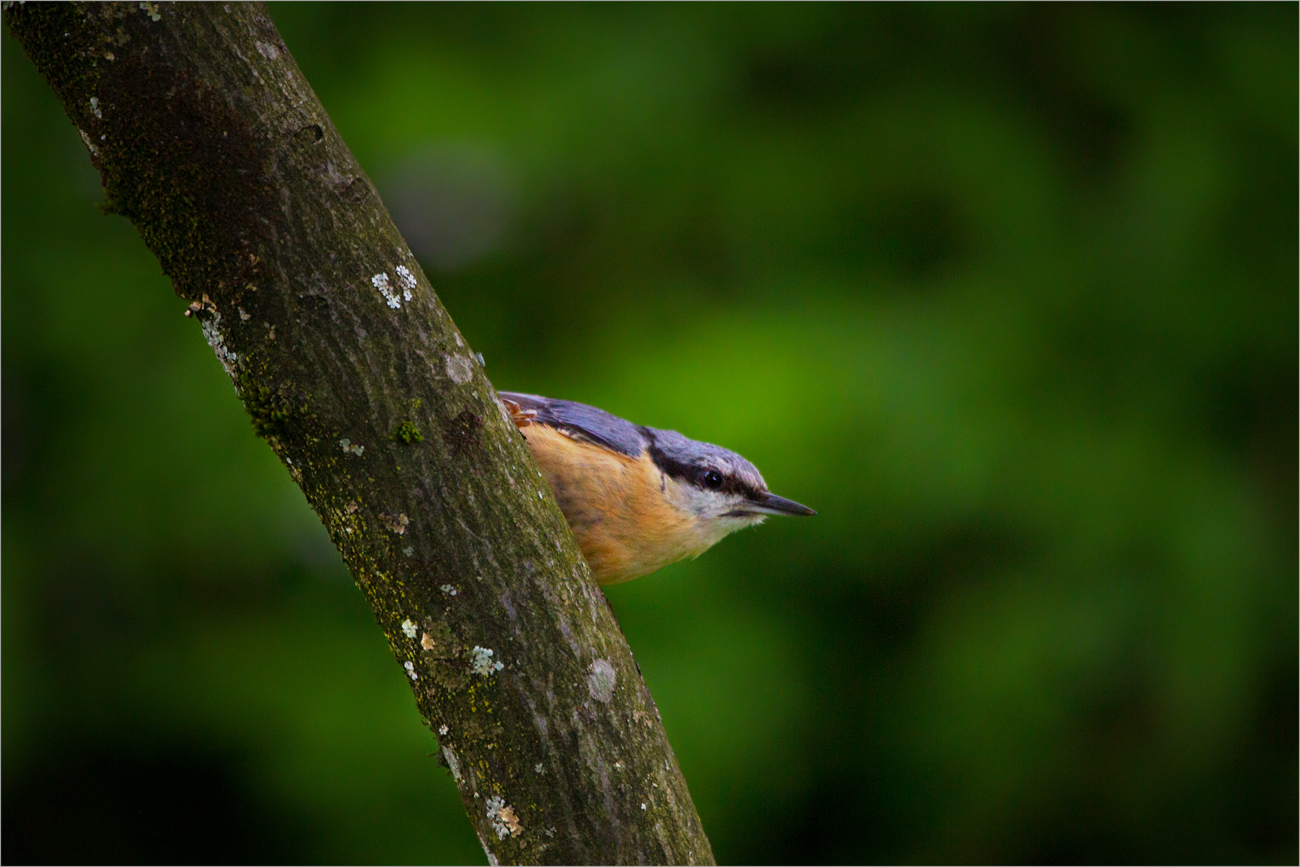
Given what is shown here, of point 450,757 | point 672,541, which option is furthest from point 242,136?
point 672,541

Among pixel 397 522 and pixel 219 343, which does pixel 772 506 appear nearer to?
pixel 397 522

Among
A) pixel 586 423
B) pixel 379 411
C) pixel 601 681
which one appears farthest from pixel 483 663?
pixel 586 423

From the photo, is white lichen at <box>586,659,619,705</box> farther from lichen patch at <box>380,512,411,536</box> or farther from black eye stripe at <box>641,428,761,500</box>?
black eye stripe at <box>641,428,761,500</box>

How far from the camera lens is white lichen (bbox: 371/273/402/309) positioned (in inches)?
50.8

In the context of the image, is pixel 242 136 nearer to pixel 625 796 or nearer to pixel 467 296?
pixel 625 796

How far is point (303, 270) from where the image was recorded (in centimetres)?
126

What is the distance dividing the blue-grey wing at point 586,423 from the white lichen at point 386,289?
3.59 ft

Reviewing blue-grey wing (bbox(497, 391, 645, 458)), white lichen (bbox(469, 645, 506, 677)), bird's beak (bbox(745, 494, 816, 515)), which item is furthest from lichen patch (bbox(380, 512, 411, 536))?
bird's beak (bbox(745, 494, 816, 515))

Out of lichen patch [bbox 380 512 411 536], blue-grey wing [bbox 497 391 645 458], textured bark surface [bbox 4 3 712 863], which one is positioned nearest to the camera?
→ textured bark surface [bbox 4 3 712 863]

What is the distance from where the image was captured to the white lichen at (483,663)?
1.34 metres

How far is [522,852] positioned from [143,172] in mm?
1006

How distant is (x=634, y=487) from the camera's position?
7.48 ft

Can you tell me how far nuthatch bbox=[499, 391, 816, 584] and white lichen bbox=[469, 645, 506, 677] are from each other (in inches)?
30.8

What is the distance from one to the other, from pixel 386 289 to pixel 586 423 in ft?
3.78
